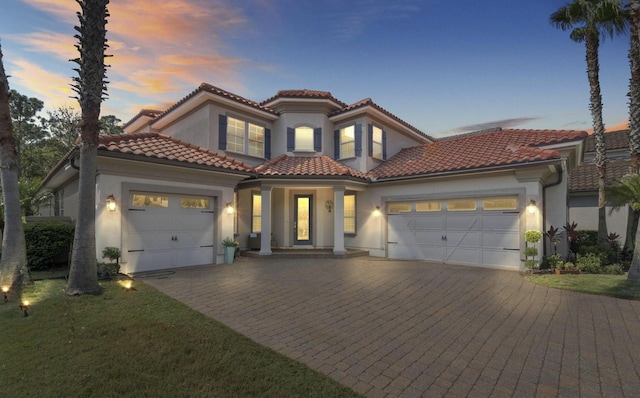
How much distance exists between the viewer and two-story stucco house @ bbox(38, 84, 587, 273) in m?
9.05

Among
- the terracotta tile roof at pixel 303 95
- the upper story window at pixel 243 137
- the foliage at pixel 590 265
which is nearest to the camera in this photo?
the foliage at pixel 590 265

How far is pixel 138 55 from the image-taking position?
10898 millimetres

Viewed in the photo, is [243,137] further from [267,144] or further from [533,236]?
[533,236]

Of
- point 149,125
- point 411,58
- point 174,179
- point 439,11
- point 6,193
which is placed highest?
point 439,11

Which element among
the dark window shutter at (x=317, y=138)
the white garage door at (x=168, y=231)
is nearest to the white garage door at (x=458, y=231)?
the dark window shutter at (x=317, y=138)

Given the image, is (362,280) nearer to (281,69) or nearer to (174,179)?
(174,179)

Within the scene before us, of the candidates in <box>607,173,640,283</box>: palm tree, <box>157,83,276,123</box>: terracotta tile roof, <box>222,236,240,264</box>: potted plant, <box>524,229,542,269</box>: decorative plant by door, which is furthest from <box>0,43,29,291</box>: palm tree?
<box>607,173,640,283</box>: palm tree

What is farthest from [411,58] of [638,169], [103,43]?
[103,43]

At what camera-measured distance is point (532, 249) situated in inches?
363

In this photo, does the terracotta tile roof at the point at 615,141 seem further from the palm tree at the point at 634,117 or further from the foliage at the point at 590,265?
the foliage at the point at 590,265

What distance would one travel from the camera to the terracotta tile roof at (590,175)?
577 inches

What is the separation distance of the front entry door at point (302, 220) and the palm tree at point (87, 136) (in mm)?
9006

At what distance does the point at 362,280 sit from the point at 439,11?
11205 millimetres

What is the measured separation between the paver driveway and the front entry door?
574cm
